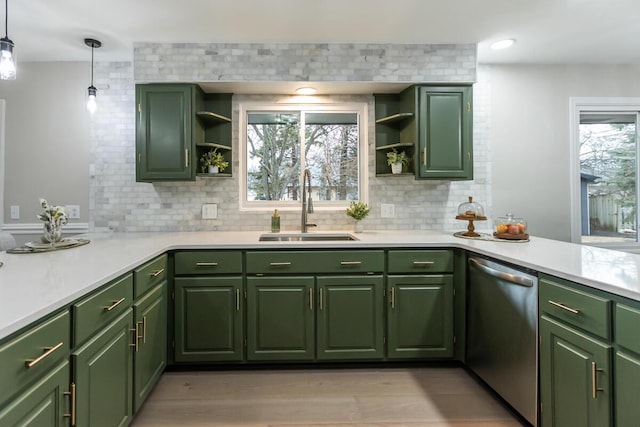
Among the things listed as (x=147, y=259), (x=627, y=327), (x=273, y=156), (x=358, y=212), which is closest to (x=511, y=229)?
(x=358, y=212)

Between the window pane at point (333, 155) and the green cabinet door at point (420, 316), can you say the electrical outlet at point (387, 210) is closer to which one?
the window pane at point (333, 155)

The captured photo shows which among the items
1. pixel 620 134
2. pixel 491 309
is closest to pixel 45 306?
pixel 491 309

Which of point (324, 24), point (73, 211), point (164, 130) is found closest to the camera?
point (324, 24)

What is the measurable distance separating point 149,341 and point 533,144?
3.40 m

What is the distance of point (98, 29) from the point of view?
8.52 ft

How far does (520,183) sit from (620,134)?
3.60 feet

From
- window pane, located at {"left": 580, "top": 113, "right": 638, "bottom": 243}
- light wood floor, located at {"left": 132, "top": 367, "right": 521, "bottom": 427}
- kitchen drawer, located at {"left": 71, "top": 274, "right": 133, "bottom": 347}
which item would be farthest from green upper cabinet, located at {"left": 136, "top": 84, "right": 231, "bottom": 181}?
window pane, located at {"left": 580, "top": 113, "right": 638, "bottom": 243}

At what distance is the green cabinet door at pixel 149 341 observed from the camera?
186 cm

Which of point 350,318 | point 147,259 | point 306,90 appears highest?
point 306,90

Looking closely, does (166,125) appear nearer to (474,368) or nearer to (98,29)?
(98,29)

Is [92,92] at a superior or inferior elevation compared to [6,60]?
superior

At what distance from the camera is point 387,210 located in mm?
3232

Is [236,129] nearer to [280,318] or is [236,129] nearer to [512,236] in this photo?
[280,318]

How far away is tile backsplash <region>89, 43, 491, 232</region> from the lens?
9.29ft
